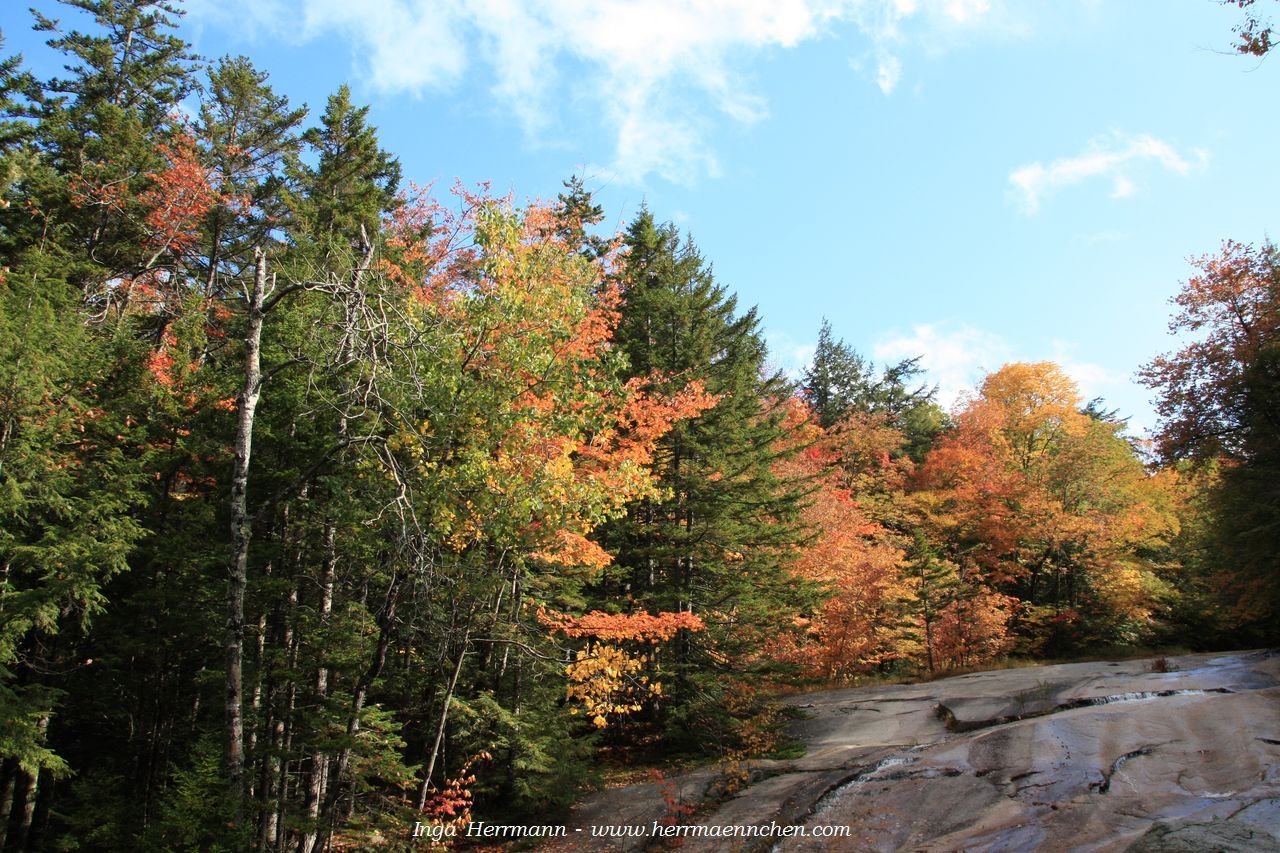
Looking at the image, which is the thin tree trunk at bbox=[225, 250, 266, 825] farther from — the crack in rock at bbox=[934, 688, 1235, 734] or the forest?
the crack in rock at bbox=[934, 688, 1235, 734]

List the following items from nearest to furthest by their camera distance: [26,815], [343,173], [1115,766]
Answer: [1115,766], [26,815], [343,173]

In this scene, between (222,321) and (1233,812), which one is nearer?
(1233,812)

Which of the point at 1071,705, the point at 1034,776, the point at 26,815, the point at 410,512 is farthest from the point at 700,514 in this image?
the point at 26,815

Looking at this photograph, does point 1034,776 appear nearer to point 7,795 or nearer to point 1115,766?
point 1115,766

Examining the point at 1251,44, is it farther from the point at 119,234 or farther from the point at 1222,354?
the point at 119,234

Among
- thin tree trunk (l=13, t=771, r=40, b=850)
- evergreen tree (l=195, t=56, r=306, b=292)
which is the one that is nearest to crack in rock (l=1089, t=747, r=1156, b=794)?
thin tree trunk (l=13, t=771, r=40, b=850)

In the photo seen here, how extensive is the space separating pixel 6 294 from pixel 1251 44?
55.5ft

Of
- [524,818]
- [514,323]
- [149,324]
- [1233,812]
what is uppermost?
[149,324]

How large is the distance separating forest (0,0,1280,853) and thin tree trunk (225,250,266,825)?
45 millimetres

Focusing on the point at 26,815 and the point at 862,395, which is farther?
the point at 862,395

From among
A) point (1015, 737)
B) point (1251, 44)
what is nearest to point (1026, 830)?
point (1015, 737)

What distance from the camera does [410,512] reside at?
25.0 ft

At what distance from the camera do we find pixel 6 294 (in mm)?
11492

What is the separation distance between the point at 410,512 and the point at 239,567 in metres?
1.89
